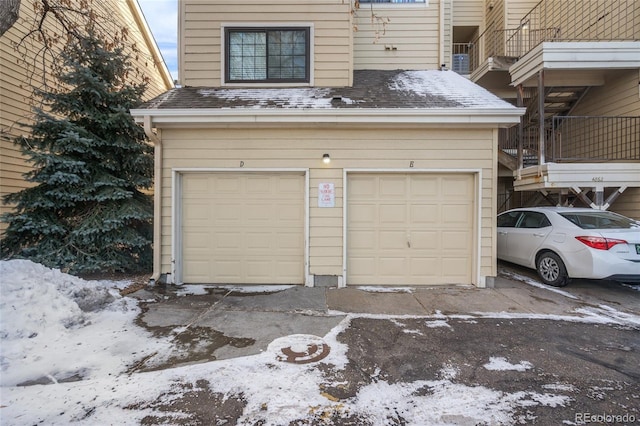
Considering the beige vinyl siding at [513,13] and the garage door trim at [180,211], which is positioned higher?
the beige vinyl siding at [513,13]

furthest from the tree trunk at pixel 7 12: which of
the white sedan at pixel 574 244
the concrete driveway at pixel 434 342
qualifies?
the white sedan at pixel 574 244

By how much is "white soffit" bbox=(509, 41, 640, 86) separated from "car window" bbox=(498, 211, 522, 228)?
3.76 m

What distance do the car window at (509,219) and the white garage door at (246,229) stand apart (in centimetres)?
493

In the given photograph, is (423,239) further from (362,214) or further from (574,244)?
(574,244)

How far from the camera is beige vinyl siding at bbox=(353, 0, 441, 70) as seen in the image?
807 cm

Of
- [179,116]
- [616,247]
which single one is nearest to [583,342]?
[616,247]

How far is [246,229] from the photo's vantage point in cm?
598

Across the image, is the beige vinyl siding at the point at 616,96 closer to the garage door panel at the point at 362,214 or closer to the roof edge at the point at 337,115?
the roof edge at the point at 337,115

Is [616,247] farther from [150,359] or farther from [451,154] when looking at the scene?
[150,359]

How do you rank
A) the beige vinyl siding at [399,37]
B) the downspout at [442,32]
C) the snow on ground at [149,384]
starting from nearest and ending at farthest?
the snow on ground at [149,384]
the downspout at [442,32]
the beige vinyl siding at [399,37]

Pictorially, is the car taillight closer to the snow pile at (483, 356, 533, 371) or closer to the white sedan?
the white sedan

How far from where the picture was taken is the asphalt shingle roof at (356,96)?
5723 mm

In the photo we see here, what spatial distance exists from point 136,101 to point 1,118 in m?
3.22

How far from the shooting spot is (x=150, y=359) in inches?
123
